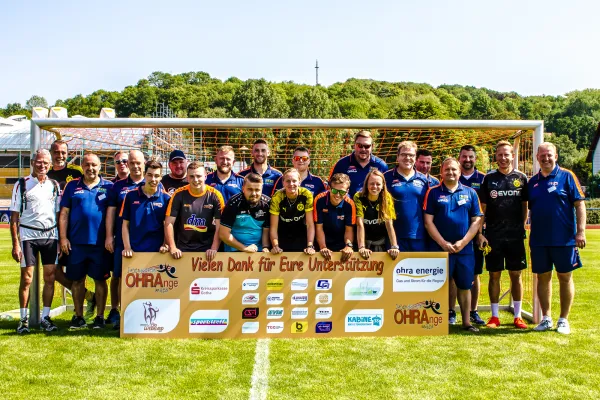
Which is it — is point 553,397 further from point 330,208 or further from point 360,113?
point 360,113

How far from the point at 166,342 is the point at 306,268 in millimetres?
1546

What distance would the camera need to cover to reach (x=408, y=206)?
5.89 metres

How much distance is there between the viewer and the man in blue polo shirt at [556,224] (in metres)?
5.75

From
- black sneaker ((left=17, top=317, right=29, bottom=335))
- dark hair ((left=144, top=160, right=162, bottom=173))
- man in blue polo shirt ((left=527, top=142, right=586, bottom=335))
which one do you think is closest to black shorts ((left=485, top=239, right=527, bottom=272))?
man in blue polo shirt ((left=527, top=142, right=586, bottom=335))

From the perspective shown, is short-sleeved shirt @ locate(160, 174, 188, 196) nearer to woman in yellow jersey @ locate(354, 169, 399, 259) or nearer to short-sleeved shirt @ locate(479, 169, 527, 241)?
woman in yellow jersey @ locate(354, 169, 399, 259)

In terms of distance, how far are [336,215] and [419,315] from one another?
1.34 m

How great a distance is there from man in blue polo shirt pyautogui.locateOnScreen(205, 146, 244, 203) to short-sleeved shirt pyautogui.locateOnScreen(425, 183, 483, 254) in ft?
7.03

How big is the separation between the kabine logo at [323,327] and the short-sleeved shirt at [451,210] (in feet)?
5.06

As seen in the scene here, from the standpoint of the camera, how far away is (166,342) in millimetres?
5371

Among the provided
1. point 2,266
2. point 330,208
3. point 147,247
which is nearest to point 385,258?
point 330,208

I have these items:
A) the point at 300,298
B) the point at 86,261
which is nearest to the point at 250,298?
the point at 300,298

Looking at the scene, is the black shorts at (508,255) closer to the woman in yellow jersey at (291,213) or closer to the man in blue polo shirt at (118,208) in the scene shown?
the woman in yellow jersey at (291,213)

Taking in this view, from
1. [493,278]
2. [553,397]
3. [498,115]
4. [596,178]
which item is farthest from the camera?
[498,115]

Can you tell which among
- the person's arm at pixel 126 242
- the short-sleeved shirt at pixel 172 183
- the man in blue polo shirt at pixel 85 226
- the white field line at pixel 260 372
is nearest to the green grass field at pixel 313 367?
the white field line at pixel 260 372
